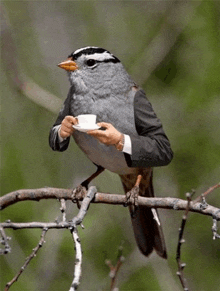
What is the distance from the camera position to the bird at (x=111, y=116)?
228 cm

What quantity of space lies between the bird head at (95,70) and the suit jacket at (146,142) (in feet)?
0.51

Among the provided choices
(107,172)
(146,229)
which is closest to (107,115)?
(146,229)

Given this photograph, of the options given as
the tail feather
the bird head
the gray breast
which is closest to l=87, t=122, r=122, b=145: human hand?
the gray breast

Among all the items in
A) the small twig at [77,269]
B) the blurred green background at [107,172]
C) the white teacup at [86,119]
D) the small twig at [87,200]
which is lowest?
the blurred green background at [107,172]

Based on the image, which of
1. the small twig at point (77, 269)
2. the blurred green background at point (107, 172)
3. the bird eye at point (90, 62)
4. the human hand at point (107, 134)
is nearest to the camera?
the small twig at point (77, 269)

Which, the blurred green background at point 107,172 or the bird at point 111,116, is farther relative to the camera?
the blurred green background at point 107,172

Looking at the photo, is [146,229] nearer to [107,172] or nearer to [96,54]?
[96,54]

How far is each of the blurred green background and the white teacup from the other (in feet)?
6.49

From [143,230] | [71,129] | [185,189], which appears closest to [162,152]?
[71,129]

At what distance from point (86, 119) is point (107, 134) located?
118 mm

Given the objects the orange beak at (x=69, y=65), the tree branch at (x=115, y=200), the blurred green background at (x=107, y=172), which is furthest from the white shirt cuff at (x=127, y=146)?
the blurred green background at (x=107, y=172)

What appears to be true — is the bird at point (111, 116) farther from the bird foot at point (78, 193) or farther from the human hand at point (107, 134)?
the bird foot at point (78, 193)

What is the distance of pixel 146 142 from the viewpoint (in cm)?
228

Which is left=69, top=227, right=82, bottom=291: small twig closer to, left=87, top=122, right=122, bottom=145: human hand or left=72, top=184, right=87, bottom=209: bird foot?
left=87, top=122, right=122, bottom=145: human hand
